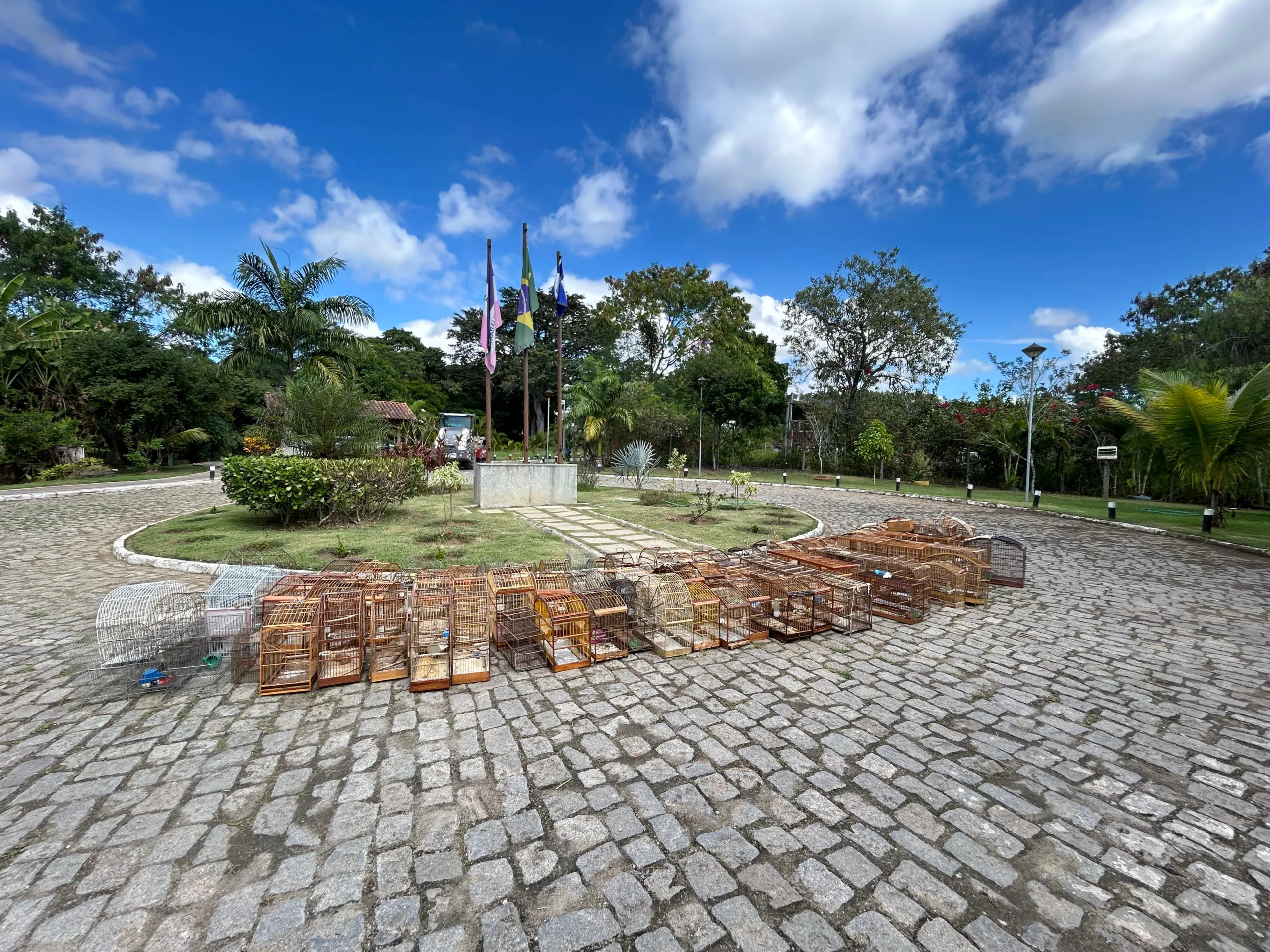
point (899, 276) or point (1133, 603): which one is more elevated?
point (899, 276)

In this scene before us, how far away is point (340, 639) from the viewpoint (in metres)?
4.26

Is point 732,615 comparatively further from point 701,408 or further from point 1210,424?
point 701,408

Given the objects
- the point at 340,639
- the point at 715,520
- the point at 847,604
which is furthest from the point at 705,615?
the point at 715,520

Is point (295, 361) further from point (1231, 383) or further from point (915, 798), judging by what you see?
point (1231, 383)

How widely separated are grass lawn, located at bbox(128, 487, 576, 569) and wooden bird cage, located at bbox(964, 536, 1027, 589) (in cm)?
562

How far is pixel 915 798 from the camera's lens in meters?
2.74

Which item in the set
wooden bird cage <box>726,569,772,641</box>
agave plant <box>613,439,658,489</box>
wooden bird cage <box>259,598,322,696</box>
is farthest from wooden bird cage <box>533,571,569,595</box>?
agave plant <box>613,439,658,489</box>

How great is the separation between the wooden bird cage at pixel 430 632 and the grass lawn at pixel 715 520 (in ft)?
16.4

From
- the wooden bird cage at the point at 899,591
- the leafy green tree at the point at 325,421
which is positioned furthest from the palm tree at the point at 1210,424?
the leafy green tree at the point at 325,421

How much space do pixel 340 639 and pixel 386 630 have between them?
342 mm

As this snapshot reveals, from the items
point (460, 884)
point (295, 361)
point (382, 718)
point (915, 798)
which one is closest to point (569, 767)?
point (460, 884)

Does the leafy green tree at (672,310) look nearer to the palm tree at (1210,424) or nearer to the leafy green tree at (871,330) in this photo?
the leafy green tree at (871,330)

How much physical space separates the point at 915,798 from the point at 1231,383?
71.2ft

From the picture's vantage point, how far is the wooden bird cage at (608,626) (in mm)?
4461
